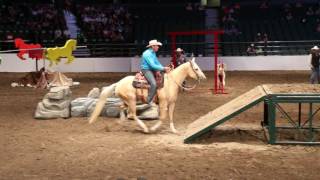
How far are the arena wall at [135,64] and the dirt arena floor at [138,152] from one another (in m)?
12.3

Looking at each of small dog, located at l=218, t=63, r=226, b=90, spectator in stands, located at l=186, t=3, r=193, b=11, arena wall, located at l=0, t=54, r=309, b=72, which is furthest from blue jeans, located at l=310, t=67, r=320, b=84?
spectator in stands, located at l=186, t=3, r=193, b=11

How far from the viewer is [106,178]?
757 cm

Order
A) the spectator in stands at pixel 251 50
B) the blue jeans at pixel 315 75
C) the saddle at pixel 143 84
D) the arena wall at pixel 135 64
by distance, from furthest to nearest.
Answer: the spectator in stands at pixel 251 50 < the arena wall at pixel 135 64 < the blue jeans at pixel 315 75 < the saddle at pixel 143 84

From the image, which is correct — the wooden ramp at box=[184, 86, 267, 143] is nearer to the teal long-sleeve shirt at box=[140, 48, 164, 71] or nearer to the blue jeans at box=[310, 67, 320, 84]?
the teal long-sleeve shirt at box=[140, 48, 164, 71]

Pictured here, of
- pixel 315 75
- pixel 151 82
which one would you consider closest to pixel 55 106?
pixel 151 82

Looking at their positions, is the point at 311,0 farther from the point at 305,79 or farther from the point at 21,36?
the point at 21,36

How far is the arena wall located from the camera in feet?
84.6

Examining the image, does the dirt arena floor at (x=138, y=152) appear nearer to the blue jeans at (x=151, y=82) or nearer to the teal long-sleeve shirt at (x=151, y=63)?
the blue jeans at (x=151, y=82)

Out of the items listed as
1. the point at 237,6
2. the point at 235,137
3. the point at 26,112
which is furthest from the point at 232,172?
the point at 237,6

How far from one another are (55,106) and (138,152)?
4.25 m

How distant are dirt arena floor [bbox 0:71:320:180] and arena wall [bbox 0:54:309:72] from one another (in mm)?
12264

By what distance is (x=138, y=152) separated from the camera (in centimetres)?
923

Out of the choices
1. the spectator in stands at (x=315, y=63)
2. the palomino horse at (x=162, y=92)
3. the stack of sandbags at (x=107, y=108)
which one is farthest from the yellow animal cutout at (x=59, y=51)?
the palomino horse at (x=162, y=92)

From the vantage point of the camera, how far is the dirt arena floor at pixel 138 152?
788cm
